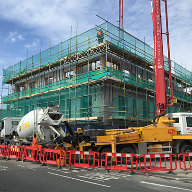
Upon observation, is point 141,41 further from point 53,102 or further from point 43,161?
point 43,161

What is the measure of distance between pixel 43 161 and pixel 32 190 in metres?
4.75

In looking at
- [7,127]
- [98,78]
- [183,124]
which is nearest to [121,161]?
[183,124]

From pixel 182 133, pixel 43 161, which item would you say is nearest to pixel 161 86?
pixel 182 133

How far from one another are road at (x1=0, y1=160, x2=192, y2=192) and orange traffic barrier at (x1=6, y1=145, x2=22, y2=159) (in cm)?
374

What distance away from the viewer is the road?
22.1ft

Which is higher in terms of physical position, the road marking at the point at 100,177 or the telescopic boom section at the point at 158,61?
the telescopic boom section at the point at 158,61

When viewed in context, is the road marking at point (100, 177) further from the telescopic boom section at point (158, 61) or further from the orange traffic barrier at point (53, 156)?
the telescopic boom section at point (158, 61)

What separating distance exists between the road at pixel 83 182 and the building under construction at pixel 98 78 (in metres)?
8.92

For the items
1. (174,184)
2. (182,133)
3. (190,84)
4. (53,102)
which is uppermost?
(190,84)

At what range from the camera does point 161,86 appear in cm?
1391

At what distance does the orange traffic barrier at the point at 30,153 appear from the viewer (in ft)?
38.6

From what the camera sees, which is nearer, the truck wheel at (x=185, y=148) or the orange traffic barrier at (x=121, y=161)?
the orange traffic barrier at (x=121, y=161)

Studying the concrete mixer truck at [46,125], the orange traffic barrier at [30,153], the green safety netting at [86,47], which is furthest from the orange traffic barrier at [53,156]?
the green safety netting at [86,47]

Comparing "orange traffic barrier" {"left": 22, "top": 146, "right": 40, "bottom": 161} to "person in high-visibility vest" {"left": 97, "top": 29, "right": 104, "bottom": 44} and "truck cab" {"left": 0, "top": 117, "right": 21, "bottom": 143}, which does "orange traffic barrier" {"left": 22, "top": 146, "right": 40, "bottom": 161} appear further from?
"person in high-visibility vest" {"left": 97, "top": 29, "right": 104, "bottom": 44}
